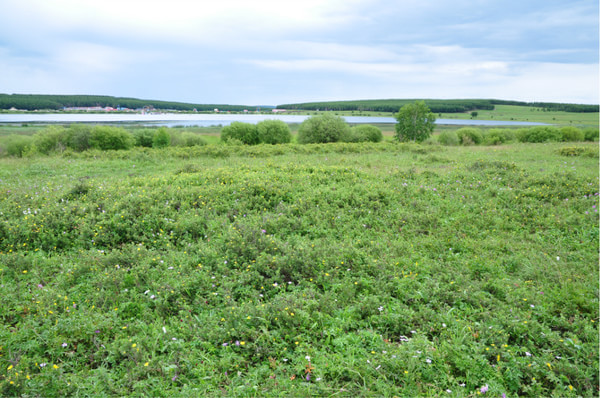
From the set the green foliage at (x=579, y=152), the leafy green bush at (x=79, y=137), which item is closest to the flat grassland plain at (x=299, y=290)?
the green foliage at (x=579, y=152)

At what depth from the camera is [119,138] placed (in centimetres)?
4734

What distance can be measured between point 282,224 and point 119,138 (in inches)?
1873

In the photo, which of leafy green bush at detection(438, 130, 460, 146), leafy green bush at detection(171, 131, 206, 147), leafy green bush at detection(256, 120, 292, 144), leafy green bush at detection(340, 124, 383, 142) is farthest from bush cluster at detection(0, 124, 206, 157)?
leafy green bush at detection(438, 130, 460, 146)

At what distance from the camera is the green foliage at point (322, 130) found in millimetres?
A: 48281

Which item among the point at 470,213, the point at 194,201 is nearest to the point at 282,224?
the point at 194,201

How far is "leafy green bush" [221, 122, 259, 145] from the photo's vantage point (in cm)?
5244

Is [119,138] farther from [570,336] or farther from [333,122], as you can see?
[570,336]

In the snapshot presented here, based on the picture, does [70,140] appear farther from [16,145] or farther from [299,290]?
[299,290]

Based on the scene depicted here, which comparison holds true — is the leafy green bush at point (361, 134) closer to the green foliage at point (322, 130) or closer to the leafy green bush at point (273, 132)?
the green foliage at point (322, 130)

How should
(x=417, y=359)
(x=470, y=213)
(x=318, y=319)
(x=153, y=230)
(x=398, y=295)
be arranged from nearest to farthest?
(x=417, y=359), (x=318, y=319), (x=398, y=295), (x=153, y=230), (x=470, y=213)

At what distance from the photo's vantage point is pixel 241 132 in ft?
173

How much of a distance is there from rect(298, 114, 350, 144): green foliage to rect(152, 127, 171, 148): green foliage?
23.6 metres

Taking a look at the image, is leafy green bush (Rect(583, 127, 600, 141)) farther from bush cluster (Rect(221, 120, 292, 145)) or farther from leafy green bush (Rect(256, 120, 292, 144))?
bush cluster (Rect(221, 120, 292, 145))

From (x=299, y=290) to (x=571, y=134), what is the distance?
225 ft
